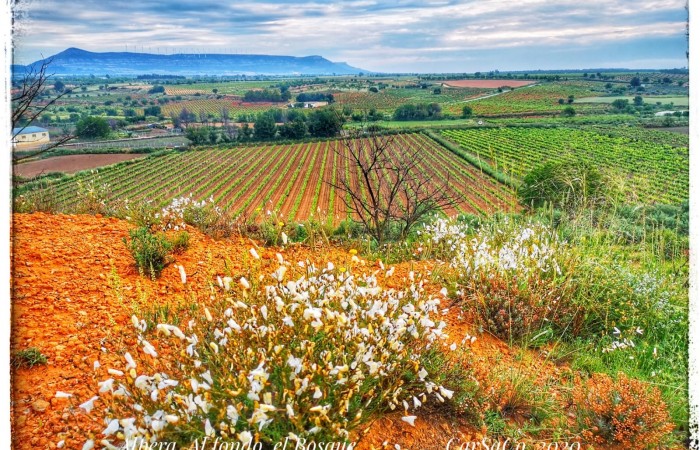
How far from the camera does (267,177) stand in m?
44.0

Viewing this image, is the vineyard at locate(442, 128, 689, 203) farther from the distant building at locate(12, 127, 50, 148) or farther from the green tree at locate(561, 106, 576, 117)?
the distant building at locate(12, 127, 50, 148)

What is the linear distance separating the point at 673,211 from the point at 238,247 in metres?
23.8

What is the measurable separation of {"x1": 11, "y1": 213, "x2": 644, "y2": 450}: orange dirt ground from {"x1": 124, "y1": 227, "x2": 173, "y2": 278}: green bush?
0.10 metres

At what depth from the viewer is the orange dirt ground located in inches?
99.7

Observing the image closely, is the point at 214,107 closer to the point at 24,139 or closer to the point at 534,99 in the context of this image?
the point at 534,99

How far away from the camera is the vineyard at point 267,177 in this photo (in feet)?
111

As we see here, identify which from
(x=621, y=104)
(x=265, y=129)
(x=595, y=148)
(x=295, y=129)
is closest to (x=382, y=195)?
(x=595, y=148)

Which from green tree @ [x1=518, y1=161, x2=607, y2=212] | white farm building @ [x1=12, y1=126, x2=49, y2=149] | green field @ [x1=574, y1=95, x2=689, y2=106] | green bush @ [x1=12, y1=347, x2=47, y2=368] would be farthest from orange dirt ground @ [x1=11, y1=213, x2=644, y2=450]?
green field @ [x1=574, y1=95, x2=689, y2=106]

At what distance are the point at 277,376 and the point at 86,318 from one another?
217 cm

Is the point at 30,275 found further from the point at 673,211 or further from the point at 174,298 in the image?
the point at 673,211

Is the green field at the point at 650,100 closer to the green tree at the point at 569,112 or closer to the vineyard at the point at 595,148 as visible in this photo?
the green tree at the point at 569,112

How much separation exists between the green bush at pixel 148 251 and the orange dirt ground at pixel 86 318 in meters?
0.10

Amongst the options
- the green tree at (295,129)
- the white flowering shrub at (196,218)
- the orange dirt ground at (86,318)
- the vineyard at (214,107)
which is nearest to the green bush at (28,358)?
the orange dirt ground at (86,318)

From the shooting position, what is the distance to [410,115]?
7675 cm
